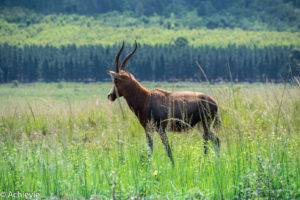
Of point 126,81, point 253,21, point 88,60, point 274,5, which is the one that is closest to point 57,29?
point 88,60

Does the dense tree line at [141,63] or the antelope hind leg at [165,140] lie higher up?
the dense tree line at [141,63]

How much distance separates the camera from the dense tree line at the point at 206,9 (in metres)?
94.8

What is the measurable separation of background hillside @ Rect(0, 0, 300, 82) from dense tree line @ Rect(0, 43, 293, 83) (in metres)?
0.15

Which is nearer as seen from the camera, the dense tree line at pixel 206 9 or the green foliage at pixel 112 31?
the green foliage at pixel 112 31

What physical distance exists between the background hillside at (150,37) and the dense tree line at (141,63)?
0.15 m

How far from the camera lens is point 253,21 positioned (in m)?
98.5

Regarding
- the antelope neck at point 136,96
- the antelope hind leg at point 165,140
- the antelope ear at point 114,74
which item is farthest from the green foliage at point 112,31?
the antelope hind leg at point 165,140

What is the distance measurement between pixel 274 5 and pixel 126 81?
101 metres

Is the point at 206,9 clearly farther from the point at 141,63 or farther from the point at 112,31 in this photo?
the point at 141,63

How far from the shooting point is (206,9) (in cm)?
10681

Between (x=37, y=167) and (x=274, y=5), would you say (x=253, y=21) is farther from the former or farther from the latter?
(x=37, y=167)

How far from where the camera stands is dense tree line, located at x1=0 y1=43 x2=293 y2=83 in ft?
168

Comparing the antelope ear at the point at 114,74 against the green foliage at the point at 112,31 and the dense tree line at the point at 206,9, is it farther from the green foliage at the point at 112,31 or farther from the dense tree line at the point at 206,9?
the dense tree line at the point at 206,9

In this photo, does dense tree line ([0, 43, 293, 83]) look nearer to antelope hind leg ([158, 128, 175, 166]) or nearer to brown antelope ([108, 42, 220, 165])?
brown antelope ([108, 42, 220, 165])
